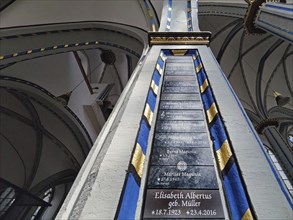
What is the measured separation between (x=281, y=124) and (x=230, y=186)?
9.86 metres

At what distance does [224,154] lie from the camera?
132 centimetres

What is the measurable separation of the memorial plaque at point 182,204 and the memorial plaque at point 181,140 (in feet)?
1.20

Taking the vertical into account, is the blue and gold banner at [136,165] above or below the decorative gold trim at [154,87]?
below

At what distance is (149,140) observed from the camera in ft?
4.84

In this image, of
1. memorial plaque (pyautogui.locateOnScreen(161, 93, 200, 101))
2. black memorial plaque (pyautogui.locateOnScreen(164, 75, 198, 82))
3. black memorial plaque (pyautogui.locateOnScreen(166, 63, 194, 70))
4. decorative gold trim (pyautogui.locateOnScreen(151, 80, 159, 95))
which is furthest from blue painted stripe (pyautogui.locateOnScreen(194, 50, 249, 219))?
black memorial plaque (pyautogui.locateOnScreen(166, 63, 194, 70))

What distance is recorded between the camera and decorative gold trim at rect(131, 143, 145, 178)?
4.07 ft

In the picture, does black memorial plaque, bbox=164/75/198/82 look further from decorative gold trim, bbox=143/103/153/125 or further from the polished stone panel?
decorative gold trim, bbox=143/103/153/125

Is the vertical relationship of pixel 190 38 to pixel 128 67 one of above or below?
below

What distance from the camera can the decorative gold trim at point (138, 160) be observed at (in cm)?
124

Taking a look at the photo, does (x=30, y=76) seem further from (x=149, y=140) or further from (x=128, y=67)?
(x=149, y=140)

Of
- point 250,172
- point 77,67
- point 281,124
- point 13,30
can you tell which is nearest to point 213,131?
point 250,172

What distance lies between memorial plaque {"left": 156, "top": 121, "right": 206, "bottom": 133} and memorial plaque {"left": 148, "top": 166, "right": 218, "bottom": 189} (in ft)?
1.09

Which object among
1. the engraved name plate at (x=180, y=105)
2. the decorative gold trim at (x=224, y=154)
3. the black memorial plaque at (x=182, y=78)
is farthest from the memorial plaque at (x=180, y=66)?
the decorative gold trim at (x=224, y=154)

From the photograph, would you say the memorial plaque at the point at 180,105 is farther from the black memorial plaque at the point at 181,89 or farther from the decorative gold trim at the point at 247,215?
the decorative gold trim at the point at 247,215
